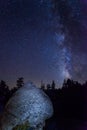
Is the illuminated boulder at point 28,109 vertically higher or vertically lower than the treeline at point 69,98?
lower

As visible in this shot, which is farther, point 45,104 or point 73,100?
point 73,100

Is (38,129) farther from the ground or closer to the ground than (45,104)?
closer to the ground

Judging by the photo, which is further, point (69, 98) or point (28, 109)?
point (69, 98)

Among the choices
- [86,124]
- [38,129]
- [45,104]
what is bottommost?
[38,129]

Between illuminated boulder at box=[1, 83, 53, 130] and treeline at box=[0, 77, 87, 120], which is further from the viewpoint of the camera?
treeline at box=[0, 77, 87, 120]

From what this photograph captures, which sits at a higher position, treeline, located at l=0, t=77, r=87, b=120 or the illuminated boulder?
treeline, located at l=0, t=77, r=87, b=120

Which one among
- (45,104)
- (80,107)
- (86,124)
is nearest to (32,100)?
(45,104)

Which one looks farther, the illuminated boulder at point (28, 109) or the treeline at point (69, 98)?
the treeline at point (69, 98)

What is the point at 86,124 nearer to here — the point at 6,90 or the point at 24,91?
the point at 6,90

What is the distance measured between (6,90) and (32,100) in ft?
87.6

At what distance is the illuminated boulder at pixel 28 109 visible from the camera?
774 cm

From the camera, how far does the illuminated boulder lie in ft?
25.4

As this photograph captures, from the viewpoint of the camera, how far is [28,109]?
25.4 feet

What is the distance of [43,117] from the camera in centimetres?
787
